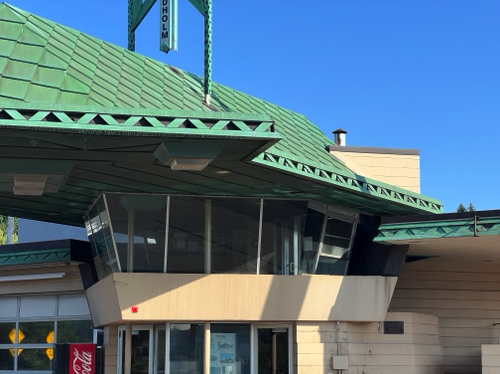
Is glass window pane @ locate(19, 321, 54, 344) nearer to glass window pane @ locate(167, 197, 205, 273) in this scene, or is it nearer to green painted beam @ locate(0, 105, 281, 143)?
glass window pane @ locate(167, 197, 205, 273)

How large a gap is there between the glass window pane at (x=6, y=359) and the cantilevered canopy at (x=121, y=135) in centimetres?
758

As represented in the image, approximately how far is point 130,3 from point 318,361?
449 inches

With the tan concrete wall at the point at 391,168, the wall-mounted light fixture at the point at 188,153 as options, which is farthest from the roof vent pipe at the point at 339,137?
the wall-mounted light fixture at the point at 188,153

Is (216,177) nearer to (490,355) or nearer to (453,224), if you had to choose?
(453,224)

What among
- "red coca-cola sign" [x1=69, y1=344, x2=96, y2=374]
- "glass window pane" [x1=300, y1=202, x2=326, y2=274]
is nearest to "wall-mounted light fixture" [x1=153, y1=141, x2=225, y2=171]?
"glass window pane" [x1=300, y1=202, x2=326, y2=274]

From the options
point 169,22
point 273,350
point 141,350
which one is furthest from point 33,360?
point 169,22

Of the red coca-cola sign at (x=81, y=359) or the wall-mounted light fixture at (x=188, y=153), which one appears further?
the red coca-cola sign at (x=81, y=359)

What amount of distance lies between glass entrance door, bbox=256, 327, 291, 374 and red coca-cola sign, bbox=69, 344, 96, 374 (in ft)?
15.1

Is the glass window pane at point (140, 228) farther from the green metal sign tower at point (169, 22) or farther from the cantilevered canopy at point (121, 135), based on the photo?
the green metal sign tower at point (169, 22)

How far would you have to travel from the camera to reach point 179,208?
18.1 meters

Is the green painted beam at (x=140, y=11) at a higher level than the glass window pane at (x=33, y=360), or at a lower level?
higher

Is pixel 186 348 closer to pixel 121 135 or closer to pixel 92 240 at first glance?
pixel 92 240

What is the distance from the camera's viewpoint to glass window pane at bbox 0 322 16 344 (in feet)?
82.7

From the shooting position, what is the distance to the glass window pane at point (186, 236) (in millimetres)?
18125
